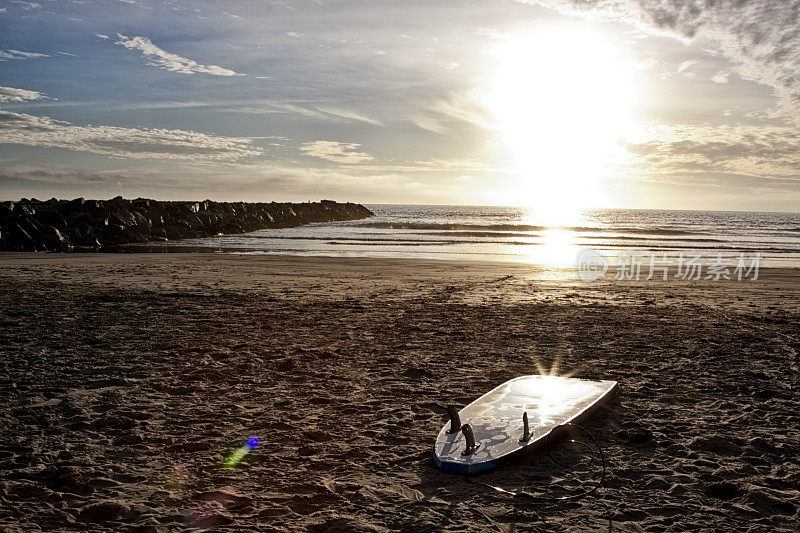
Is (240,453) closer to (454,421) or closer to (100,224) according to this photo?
(454,421)

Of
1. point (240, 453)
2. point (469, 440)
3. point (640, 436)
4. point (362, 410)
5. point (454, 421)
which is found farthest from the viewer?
point (362, 410)

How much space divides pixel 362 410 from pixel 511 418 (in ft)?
4.45

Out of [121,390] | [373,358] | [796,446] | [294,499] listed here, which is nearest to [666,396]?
[796,446]

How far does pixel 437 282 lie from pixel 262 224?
35.2m

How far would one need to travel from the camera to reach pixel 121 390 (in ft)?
18.3

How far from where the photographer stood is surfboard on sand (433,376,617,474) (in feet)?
13.5

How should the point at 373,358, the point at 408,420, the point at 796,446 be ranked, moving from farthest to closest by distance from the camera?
1. the point at 373,358
2. the point at 408,420
3. the point at 796,446

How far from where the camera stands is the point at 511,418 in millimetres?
4793

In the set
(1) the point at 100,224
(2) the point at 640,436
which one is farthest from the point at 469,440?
(1) the point at 100,224

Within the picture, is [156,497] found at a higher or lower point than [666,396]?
lower

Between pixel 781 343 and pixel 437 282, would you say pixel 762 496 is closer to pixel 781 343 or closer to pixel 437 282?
pixel 781 343

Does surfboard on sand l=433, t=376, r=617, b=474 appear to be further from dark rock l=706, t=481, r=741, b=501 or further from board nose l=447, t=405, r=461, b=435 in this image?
dark rock l=706, t=481, r=741, b=501

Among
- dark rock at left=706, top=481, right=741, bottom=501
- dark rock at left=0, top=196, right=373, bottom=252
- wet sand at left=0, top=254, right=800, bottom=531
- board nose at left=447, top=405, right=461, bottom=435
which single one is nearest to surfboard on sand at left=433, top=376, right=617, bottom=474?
board nose at left=447, top=405, right=461, bottom=435

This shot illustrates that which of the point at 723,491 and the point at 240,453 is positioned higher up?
the point at 723,491
